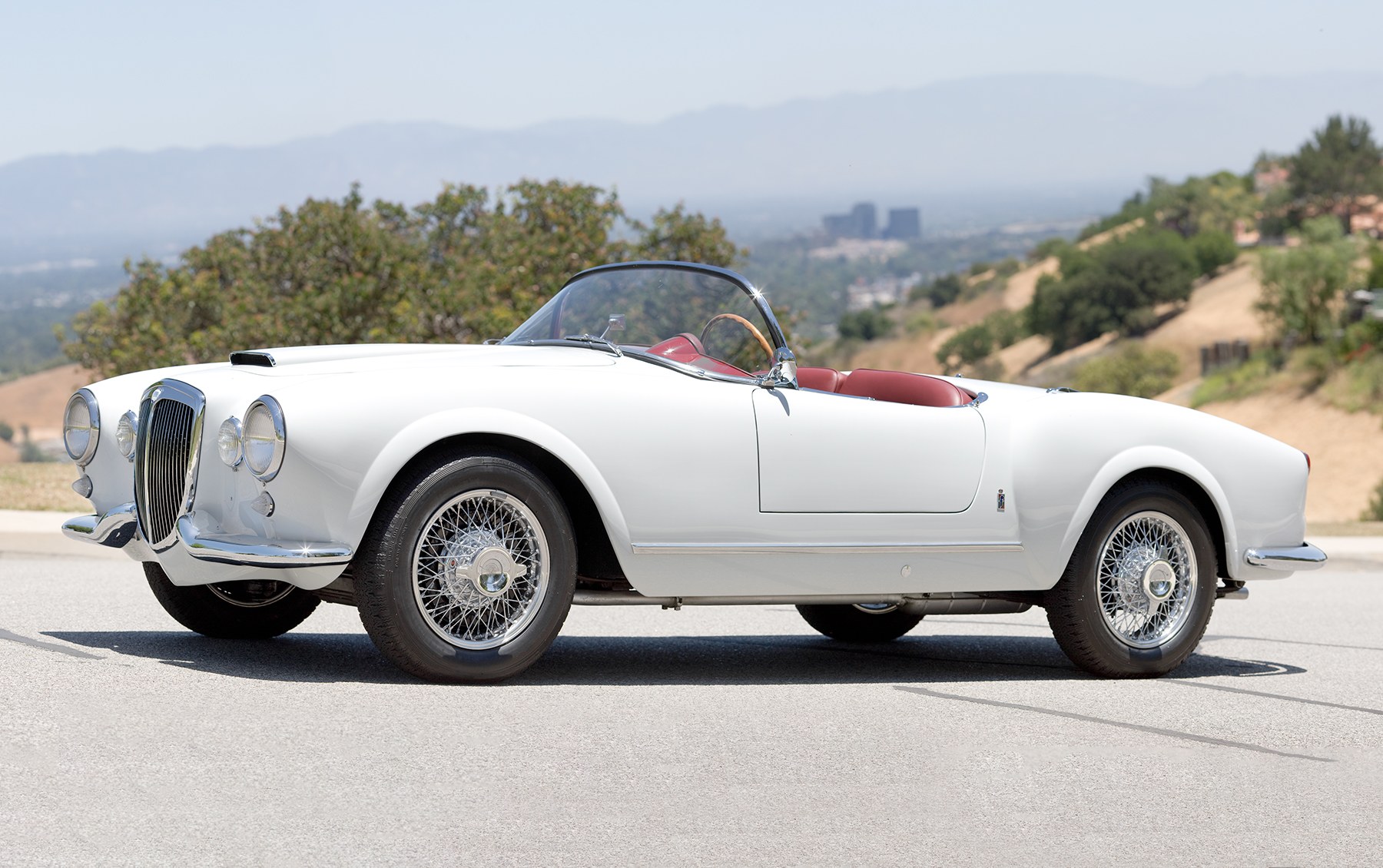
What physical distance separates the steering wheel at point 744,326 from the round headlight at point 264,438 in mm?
1926

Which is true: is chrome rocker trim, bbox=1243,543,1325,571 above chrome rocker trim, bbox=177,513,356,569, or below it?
below

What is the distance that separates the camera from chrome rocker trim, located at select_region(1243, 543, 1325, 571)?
704 centimetres

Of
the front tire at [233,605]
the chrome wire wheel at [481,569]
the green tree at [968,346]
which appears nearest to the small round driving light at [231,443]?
the chrome wire wheel at [481,569]

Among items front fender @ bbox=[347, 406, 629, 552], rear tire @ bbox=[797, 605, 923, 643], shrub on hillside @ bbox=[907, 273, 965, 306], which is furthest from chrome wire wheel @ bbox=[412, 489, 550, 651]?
shrub on hillside @ bbox=[907, 273, 965, 306]

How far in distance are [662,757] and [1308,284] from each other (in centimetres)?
4947

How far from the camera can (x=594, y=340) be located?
21.5ft

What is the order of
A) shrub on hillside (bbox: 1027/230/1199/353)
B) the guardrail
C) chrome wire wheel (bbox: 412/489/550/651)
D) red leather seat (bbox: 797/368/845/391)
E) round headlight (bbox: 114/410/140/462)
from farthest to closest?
shrub on hillside (bbox: 1027/230/1199/353) → the guardrail → red leather seat (bbox: 797/368/845/391) → round headlight (bbox: 114/410/140/462) → chrome wire wheel (bbox: 412/489/550/651)

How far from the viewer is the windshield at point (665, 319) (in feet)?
21.8

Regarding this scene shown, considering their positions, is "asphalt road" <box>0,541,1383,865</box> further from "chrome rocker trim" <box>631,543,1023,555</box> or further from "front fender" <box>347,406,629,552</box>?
"front fender" <box>347,406,629,552</box>

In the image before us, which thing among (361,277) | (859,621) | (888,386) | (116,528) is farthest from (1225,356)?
(116,528)

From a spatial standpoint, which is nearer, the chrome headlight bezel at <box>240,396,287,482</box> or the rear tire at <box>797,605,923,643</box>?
the chrome headlight bezel at <box>240,396,287,482</box>

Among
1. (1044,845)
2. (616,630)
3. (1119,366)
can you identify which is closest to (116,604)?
(616,630)

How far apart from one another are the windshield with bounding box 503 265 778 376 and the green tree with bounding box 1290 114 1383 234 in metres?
109

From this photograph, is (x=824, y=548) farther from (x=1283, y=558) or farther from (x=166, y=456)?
(x=166, y=456)
